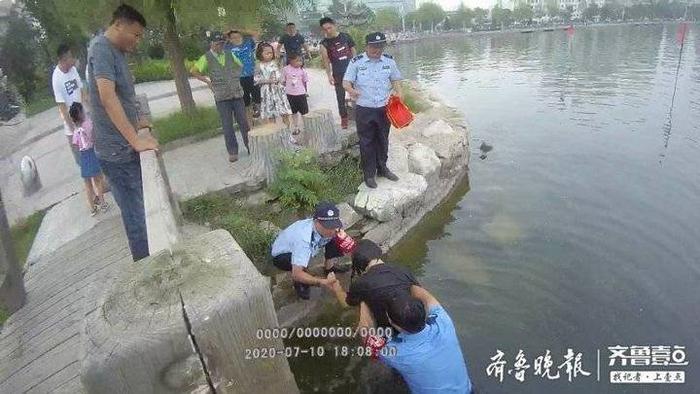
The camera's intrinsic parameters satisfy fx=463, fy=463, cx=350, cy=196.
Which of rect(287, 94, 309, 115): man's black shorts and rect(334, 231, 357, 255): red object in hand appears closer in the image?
rect(334, 231, 357, 255): red object in hand

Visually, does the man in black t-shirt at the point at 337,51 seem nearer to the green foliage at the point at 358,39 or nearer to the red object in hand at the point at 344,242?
the red object in hand at the point at 344,242

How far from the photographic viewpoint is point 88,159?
5.64 metres

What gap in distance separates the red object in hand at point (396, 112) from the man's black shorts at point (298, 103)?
180cm

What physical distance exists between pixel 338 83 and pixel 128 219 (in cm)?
496

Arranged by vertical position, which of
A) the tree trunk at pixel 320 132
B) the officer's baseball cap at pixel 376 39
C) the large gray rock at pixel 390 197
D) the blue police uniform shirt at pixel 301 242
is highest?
the officer's baseball cap at pixel 376 39

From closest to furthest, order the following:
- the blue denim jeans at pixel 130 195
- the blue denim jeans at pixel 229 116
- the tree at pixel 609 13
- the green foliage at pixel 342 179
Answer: the blue denim jeans at pixel 130 195 → the green foliage at pixel 342 179 → the blue denim jeans at pixel 229 116 → the tree at pixel 609 13

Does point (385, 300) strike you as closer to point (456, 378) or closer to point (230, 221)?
point (456, 378)

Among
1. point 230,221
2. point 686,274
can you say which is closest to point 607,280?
point 686,274

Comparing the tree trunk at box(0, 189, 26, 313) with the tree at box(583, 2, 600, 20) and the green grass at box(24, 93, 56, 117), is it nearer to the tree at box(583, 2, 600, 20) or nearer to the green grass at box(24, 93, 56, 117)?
the green grass at box(24, 93, 56, 117)

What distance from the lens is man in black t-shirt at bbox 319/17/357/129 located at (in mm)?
7582

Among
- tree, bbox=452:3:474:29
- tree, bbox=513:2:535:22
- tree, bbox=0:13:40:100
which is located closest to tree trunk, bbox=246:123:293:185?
tree, bbox=0:13:40:100

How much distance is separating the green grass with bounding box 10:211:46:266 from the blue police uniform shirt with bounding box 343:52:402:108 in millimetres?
4505

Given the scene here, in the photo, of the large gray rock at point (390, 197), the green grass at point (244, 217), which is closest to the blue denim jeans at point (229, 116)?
the green grass at point (244, 217)

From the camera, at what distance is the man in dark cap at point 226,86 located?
652 centimetres
